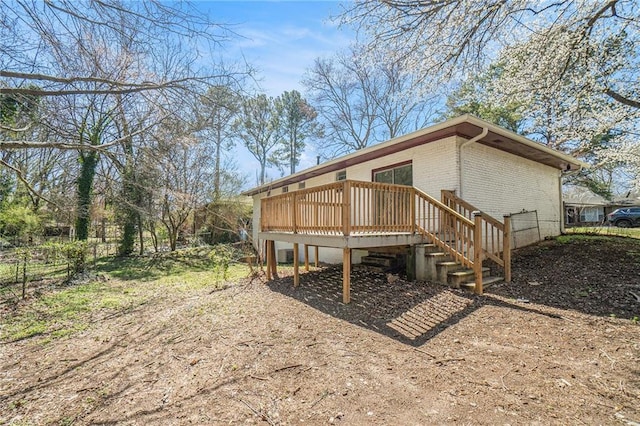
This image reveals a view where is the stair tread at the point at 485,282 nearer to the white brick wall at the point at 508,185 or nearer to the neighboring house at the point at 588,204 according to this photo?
the white brick wall at the point at 508,185

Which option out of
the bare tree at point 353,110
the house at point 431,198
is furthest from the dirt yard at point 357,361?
the bare tree at point 353,110

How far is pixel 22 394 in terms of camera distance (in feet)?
10.5

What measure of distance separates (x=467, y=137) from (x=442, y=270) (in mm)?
3447

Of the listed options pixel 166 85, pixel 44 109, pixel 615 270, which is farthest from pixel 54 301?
pixel 615 270

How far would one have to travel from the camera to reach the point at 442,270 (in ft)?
19.1

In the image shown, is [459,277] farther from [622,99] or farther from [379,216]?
[622,99]

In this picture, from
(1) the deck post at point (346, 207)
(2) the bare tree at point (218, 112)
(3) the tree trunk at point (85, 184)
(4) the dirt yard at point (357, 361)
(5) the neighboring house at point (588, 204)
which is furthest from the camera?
(5) the neighboring house at point (588, 204)

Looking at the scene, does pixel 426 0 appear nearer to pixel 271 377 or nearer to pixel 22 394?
pixel 271 377

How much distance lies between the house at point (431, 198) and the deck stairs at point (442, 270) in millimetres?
58

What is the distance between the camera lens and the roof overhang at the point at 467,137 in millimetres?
6559

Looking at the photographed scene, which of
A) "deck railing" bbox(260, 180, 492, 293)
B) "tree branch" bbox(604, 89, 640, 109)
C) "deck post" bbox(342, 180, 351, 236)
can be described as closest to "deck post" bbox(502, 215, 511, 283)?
"deck railing" bbox(260, 180, 492, 293)

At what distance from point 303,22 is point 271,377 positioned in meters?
4.84

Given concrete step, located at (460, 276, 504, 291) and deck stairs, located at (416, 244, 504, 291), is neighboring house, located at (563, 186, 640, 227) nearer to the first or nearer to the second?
concrete step, located at (460, 276, 504, 291)

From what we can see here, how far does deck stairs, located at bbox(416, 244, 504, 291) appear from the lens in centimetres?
566
